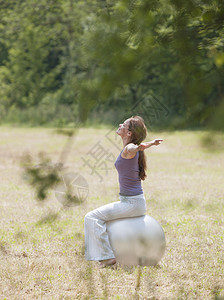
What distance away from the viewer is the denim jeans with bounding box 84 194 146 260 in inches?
162

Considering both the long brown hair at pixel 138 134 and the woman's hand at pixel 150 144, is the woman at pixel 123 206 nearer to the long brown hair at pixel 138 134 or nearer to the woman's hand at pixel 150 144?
the long brown hair at pixel 138 134

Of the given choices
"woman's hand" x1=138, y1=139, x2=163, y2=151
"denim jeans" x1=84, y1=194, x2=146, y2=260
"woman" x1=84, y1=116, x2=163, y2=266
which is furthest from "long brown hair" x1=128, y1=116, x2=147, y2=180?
"denim jeans" x1=84, y1=194, x2=146, y2=260

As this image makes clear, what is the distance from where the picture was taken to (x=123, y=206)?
415cm

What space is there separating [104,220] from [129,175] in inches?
20.5

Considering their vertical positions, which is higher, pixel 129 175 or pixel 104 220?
pixel 129 175

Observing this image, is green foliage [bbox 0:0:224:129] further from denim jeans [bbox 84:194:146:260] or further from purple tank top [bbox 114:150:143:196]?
denim jeans [bbox 84:194:146:260]

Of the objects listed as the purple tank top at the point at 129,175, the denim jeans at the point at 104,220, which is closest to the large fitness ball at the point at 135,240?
the denim jeans at the point at 104,220

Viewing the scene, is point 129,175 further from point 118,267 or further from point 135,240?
point 118,267

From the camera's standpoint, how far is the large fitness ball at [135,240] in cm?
409

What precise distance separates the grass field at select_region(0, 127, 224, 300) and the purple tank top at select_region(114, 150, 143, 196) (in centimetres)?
56

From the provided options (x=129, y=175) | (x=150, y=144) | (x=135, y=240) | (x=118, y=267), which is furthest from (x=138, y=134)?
(x=118, y=267)

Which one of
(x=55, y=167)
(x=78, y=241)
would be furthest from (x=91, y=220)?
(x=55, y=167)

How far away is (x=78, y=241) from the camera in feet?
16.8

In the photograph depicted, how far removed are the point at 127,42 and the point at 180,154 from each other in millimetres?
12205
